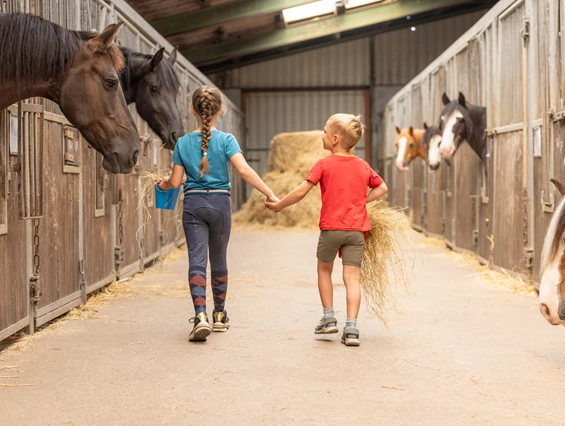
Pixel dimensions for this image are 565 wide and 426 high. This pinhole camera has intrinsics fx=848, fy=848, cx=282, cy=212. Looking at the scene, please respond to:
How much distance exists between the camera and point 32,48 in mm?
3725

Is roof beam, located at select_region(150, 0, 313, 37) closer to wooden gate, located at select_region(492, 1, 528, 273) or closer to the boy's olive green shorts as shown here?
wooden gate, located at select_region(492, 1, 528, 273)

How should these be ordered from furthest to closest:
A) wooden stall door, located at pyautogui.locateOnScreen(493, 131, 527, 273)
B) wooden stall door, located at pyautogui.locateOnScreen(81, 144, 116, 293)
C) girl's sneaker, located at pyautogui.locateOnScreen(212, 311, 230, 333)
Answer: wooden stall door, located at pyautogui.locateOnScreen(493, 131, 527, 273), wooden stall door, located at pyautogui.locateOnScreen(81, 144, 116, 293), girl's sneaker, located at pyautogui.locateOnScreen(212, 311, 230, 333)

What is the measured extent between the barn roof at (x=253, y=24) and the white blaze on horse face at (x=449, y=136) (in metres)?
5.54

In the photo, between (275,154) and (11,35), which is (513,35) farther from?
(275,154)

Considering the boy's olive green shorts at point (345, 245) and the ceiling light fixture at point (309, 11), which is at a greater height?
the ceiling light fixture at point (309, 11)

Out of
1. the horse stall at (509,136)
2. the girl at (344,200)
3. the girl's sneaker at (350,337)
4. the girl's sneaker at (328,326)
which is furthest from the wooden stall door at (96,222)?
the horse stall at (509,136)

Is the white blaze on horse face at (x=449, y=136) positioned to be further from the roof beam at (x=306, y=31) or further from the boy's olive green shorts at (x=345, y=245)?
the roof beam at (x=306, y=31)

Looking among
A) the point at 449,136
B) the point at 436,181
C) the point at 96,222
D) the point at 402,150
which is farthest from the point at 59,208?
the point at 402,150

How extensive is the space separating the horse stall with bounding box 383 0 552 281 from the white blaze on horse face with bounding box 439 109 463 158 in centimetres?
30

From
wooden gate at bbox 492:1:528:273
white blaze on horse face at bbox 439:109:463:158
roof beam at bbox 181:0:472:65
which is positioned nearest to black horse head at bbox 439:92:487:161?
white blaze on horse face at bbox 439:109:463:158

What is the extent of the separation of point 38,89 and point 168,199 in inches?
47.4

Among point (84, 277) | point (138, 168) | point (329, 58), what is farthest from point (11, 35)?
point (329, 58)

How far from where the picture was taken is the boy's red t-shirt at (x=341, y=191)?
431cm

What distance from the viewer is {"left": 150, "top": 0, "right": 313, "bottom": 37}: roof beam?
1413 centimetres
